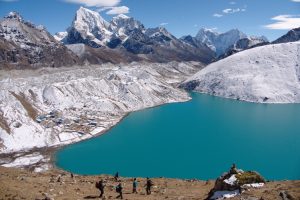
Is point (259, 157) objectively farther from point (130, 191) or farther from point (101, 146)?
point (130, 191)

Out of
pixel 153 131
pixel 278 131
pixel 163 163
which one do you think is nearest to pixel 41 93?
pixel 153 131

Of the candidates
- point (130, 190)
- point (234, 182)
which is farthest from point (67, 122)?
point (234, 182)

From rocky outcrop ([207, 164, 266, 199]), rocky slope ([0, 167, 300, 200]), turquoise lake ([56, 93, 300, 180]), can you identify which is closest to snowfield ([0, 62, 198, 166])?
turquoise lake ([56, 93, 300, 180])

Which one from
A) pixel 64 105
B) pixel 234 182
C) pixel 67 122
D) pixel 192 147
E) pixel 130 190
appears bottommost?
pixel 192 147

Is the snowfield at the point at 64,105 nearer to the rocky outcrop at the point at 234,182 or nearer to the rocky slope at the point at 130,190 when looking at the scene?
the rocky slope at the point at 130,190

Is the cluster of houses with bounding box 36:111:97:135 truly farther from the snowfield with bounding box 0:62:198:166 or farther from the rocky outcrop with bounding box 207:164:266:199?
the rocky outcrop with bounding box 207:164:266:199

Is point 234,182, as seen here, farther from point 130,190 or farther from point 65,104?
point 65,104

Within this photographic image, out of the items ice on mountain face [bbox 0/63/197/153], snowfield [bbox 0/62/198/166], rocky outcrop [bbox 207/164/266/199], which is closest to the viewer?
rocky outcrop [bbox 207/164/266/199]
